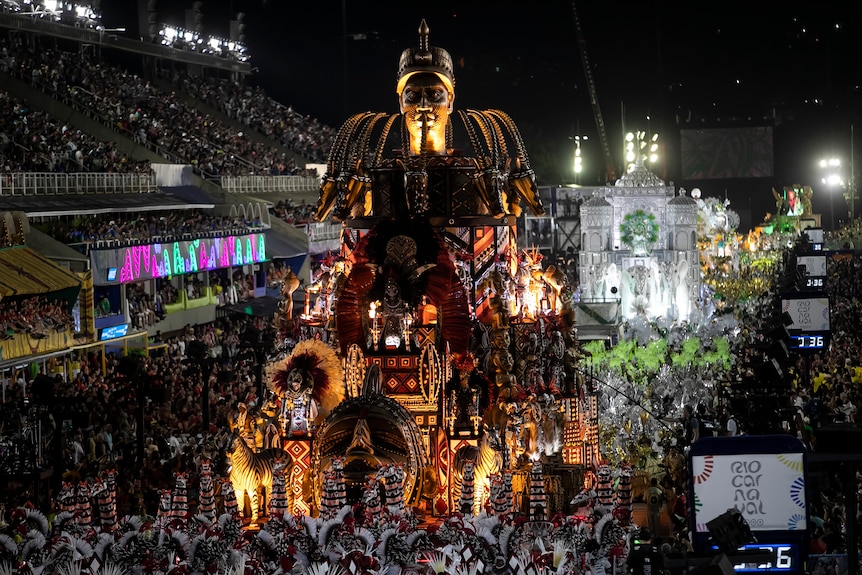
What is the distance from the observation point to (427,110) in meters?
18.2

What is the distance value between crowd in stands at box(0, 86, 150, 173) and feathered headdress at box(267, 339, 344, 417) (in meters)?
17.9

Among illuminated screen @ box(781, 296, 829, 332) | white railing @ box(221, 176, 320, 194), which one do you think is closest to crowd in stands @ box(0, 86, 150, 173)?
white railing @ box(221, 176, 320, 194)

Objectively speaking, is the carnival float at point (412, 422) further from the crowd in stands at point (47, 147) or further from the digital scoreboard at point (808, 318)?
the crowd in stands at point (47, 147)

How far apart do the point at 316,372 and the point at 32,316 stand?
11.6 m

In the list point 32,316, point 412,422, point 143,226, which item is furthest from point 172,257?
point 412,422

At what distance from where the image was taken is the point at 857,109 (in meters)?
63.8

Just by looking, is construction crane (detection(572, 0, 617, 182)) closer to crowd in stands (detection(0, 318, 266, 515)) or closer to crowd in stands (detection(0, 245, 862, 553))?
crowd in stands (detection(0, 245, 862, 553))

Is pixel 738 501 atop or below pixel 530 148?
below

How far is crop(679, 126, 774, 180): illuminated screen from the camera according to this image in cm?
6331

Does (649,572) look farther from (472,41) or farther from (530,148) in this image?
(530,148)

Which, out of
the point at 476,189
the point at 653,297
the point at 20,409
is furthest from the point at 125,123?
the point at 476,189

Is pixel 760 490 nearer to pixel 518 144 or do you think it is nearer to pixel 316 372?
pixel 316 372

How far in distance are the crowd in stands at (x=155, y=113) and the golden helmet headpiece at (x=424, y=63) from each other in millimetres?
24218

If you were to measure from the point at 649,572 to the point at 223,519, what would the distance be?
4.60 meters
